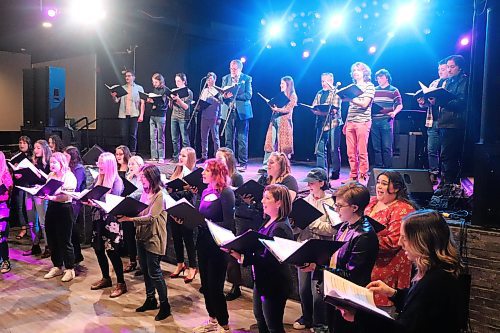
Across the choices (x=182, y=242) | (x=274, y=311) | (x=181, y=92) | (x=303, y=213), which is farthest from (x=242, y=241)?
(x=181, y=92)

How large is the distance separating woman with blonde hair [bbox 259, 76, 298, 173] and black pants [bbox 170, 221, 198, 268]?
180 centimetres

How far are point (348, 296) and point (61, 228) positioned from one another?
419cm

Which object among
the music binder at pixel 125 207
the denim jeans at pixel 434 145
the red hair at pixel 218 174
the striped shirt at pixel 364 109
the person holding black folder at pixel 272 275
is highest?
the striped shirt at pixel 364 109

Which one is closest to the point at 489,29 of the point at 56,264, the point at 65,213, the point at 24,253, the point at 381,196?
the point at 381,196

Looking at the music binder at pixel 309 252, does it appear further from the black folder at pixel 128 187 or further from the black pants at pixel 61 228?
the black pants at pixel 61 228

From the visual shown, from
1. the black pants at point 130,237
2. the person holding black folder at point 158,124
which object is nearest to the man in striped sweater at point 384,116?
the black pants at point 130,237

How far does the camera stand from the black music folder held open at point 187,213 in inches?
146

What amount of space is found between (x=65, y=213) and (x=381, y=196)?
11.5ft

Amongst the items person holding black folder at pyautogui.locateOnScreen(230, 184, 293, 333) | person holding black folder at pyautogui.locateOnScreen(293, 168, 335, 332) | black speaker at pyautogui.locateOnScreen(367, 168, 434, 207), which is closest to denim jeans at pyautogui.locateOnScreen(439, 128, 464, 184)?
black speaker at pyautogui.locateOnScreen(367, 168, 434, 207)

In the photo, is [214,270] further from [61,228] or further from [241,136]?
[241,136]

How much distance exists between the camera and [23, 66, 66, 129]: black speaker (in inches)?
399

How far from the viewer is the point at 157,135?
339 inches

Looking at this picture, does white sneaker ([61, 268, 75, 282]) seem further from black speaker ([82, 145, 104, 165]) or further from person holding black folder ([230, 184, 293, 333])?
person holding black folder ([230, 184, 293, 333])

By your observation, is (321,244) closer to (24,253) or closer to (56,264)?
(56,264)
